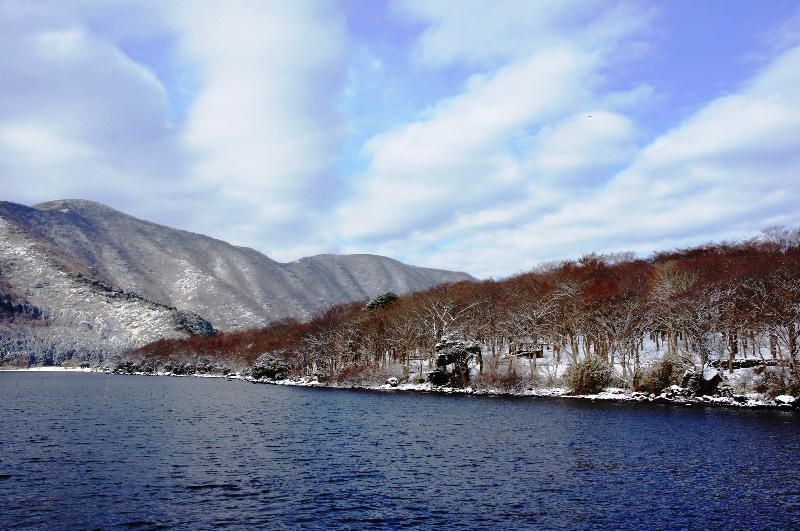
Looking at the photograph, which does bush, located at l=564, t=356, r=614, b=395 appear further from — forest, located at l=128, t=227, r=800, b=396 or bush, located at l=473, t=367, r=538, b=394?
bush, located at l=473, t=367, r=538, b=394

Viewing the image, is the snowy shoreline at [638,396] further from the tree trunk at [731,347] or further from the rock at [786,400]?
the tree trunk at [731,347]

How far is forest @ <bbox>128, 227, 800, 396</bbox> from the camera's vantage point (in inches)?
3041

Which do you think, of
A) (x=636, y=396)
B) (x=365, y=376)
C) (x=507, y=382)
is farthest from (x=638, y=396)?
(x=365, y=376)

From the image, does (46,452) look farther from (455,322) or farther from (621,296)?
(621,296)

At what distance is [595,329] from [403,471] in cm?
7509

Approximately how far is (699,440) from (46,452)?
49.3 meters

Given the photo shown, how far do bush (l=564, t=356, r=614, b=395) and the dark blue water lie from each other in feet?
79.6

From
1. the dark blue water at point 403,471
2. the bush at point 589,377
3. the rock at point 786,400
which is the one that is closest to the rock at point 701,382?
the rock at point 786,400

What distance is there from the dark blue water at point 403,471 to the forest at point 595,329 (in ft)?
80.5

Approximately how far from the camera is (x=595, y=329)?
9650cm

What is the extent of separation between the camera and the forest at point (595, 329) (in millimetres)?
77250

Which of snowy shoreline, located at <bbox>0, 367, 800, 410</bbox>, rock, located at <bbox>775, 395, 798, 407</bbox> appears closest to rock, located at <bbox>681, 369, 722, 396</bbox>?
A: snowy shoreline, located at <bbox>0, 367, 800, 410</bbox>

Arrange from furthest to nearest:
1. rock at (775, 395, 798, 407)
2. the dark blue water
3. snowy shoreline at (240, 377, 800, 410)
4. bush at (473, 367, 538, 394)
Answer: bush at (473, 367, 538, 394), snowy shoreline at (240, 377, 800, 410), rock at (775, 395, 798, 407), the dark blue water

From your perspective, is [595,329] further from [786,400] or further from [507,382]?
[786,400]
